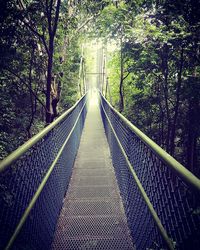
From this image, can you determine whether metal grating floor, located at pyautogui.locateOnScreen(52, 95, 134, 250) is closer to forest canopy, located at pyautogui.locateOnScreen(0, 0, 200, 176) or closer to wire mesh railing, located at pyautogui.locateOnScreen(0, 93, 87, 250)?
wire mesh railing, located at pyautogui.locateOnScreen(0, 93, 87, 250)

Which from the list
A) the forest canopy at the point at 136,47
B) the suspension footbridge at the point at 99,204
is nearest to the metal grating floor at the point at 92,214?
the suspension footbridge at the point at 99,204

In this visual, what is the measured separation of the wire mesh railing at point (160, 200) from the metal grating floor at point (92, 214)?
21 cm

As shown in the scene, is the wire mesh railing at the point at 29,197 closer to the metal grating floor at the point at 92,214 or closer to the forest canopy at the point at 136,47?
the metal grating floor at the point at 92,214

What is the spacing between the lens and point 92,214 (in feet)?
11.5

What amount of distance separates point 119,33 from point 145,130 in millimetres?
4689

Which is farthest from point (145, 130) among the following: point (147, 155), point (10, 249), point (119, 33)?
point (10, 249)

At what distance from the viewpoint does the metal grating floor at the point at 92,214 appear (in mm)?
2865

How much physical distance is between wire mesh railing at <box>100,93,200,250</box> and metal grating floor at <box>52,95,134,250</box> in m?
0.21

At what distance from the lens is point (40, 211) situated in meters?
2.41

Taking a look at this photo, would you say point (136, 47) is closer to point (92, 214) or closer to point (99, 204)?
point (99, 204)

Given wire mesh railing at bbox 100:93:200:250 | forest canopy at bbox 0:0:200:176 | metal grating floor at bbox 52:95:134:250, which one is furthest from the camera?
forest canopy at bbox 0:0:200:176

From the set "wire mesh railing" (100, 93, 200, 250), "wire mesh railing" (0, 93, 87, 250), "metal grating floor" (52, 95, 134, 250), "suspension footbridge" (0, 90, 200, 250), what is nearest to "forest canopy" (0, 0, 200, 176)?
"metal grating floor" (52, 95, 134, 250)

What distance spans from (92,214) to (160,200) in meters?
1.71

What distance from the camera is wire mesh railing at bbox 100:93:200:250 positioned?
1.40 meters
